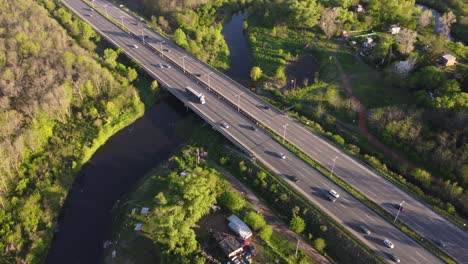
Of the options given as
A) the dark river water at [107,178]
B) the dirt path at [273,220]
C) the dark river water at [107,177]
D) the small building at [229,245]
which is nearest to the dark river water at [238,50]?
the dark river water at [107,178]

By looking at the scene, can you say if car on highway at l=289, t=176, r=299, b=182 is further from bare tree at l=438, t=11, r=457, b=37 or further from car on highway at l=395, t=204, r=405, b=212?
bare tree at l=438, t=11, r=457, b=37

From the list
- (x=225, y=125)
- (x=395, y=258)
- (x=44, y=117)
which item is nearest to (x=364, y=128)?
(x=225, y=125)

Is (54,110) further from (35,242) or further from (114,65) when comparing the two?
(35,242)

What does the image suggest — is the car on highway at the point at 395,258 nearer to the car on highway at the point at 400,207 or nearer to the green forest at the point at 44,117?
the car on highway at the point at 400,207

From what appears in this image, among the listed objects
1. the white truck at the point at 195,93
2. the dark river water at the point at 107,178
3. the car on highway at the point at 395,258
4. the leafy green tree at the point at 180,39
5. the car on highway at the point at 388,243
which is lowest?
the dark river water at the point at 107,178

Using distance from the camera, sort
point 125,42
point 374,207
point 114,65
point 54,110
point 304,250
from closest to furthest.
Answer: point 304,250 < point 374,207 < point 54,110 < point 114,65 < point 125,42

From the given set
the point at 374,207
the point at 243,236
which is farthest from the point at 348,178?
the point at 243,236
